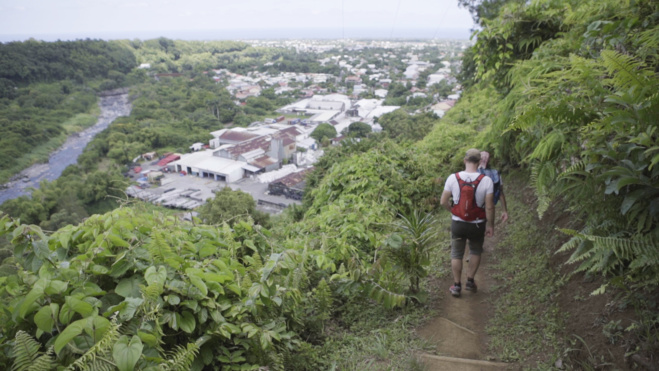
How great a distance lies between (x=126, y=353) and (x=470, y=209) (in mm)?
2803

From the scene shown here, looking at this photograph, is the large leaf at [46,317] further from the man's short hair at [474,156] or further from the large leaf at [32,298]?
the man's short hair at [474,156]

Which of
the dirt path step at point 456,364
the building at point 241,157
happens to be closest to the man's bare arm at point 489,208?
the dirt path step at point 456,364

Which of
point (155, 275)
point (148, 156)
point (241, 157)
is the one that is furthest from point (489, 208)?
point (148, 156)

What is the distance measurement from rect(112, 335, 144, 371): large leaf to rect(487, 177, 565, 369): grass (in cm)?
231

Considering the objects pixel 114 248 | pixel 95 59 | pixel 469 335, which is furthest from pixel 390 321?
pixel 95 59

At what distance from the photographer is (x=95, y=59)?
5719cm

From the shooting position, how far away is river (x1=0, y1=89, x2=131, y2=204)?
24173 millimetres

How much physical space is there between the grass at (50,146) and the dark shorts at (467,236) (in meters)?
30.6

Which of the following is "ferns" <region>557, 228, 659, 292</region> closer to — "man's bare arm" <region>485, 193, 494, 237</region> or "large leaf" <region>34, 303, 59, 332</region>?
"man's bare arm" <region>485, 193, 494, 237</region>

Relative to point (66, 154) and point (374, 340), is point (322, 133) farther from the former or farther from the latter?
point (374, 340)

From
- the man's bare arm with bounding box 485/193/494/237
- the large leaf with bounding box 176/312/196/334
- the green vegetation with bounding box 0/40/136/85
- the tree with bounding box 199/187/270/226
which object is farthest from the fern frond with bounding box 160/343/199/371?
the green vegetation with bounding box 0/40/136/85

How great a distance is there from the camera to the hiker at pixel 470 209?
3.33 m

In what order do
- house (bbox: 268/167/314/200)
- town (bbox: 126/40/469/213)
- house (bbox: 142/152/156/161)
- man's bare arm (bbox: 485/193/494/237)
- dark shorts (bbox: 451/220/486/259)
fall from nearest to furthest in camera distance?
man's bare arm (bbox: 485/193/494/237) → dark shorts (bbox: 451/220/486/259) → house (bbox: 268/167/314/200) → town (bbox: 126/40/469/213) → house (bbox: 142/152/156/161)

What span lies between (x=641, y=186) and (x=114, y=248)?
287cm
